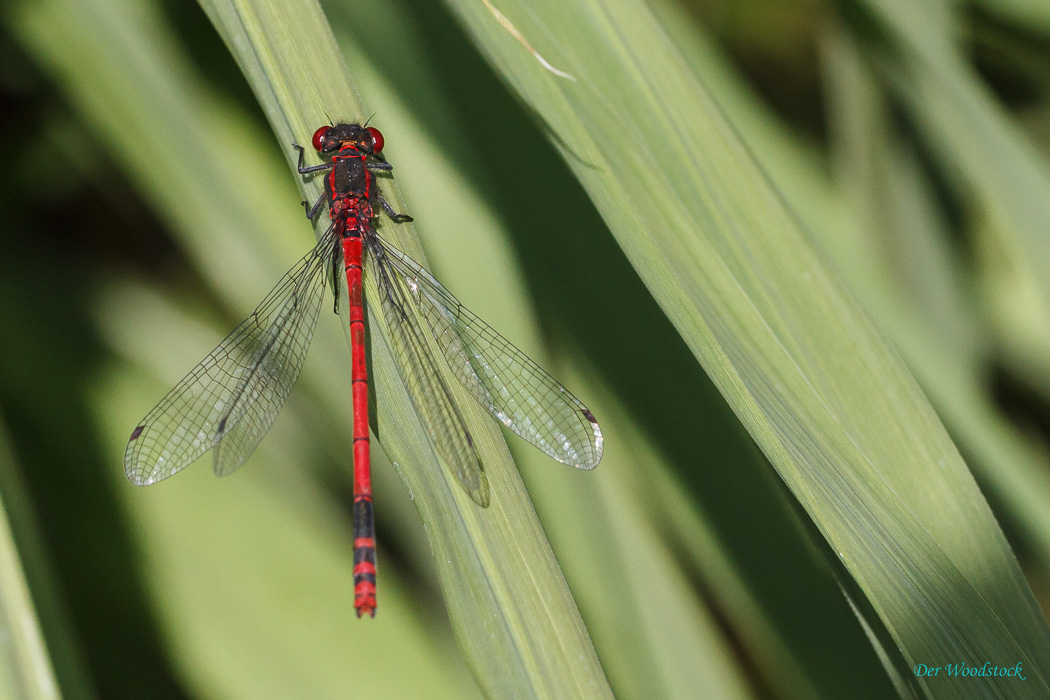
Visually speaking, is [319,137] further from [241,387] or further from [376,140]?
[241,387]

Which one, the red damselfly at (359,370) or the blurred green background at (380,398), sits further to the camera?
the blurred green background at (380,398)

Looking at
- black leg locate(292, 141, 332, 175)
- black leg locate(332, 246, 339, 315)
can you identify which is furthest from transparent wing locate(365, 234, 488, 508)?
black leg locate(292, 141, 332, 175)

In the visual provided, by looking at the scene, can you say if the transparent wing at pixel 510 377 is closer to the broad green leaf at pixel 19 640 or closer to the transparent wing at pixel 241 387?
the transparent wing at pixel 241 387

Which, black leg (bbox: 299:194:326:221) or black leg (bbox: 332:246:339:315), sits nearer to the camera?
black leg (bbox: 299:194:326:221)

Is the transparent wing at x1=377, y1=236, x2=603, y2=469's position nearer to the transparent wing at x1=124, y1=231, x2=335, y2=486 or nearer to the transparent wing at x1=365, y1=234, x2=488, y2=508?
the transparent wing at x1=365, y1=234, x2=488, y2=508

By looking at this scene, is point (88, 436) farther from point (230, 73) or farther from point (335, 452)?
point (230, 73)

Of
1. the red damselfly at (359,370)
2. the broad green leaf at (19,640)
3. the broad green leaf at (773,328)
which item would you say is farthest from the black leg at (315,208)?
the broad green leaf at (19,640)

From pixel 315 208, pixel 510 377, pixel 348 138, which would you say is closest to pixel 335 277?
pixel 315 208
